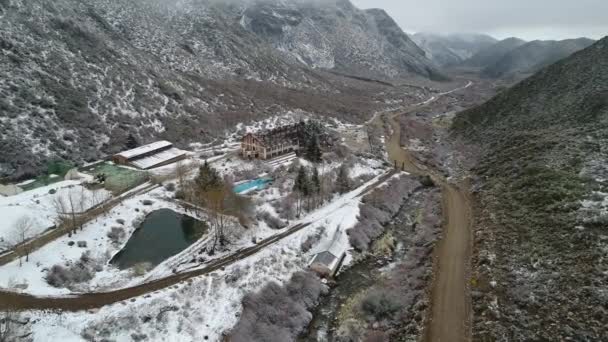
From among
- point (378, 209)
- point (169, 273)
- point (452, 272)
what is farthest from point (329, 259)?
point (169, 273)

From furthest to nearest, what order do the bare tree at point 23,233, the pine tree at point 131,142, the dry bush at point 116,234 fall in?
the pine tree at point 131,142 → the dry bush at point 116,234 → the bare tree at point 23,233

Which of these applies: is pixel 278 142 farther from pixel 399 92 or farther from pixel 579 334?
pixel 399 92

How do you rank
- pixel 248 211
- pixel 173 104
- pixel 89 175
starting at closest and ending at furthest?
pixel 248 211
pixel 89 175
pixel 173 104

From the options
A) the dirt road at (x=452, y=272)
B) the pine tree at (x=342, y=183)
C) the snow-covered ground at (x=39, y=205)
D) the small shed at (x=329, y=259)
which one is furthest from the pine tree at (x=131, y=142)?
the dirt road at (x=452, y=272)

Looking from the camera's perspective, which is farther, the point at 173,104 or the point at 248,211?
the point at 173,104

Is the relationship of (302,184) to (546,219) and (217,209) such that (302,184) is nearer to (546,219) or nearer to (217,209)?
(217,209)

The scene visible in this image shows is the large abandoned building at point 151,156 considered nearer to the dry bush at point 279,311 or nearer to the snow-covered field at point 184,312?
the snow-covered field at point 184,312

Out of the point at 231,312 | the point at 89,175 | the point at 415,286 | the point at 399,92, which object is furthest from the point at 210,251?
the point at 399,92
